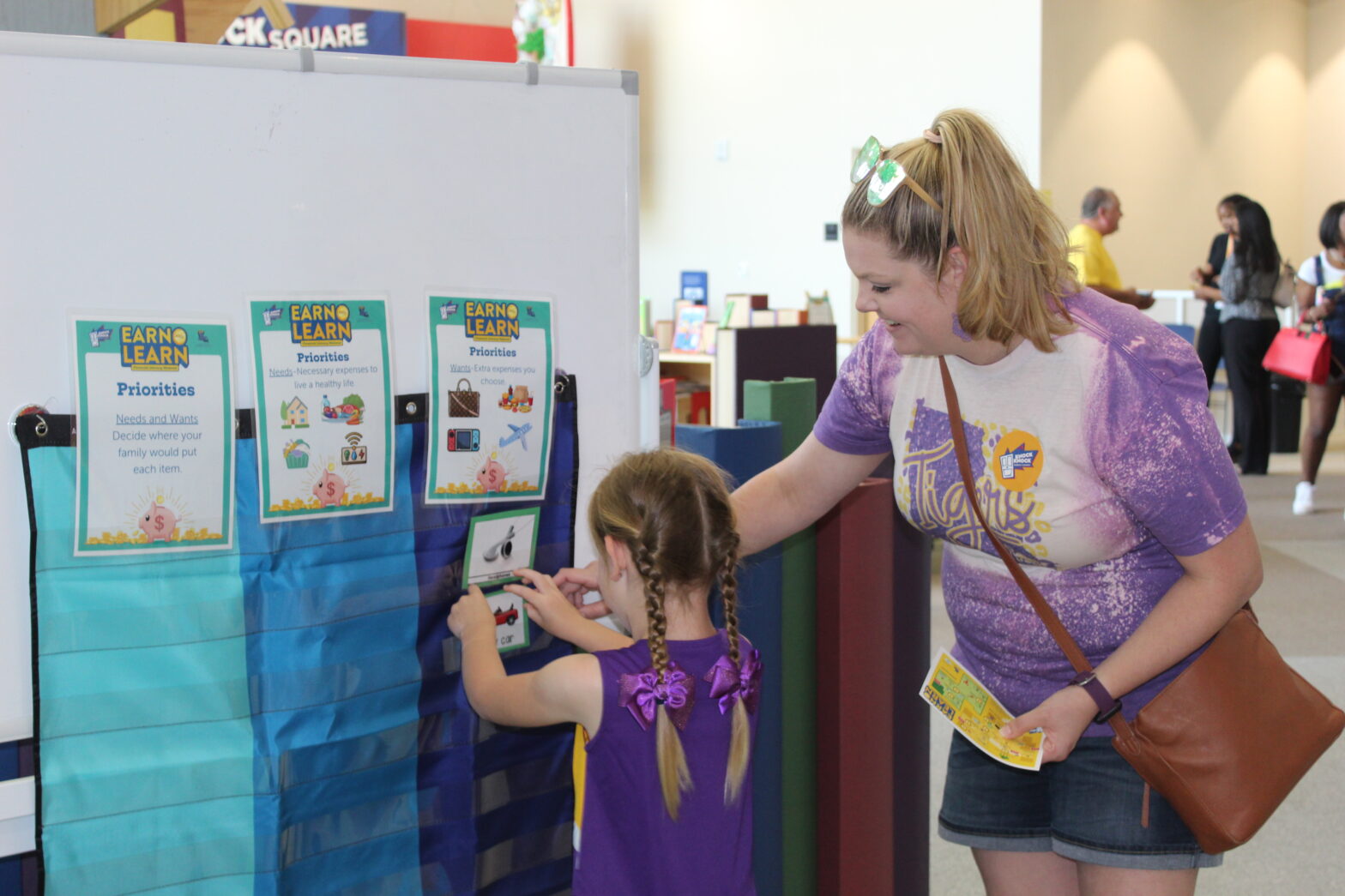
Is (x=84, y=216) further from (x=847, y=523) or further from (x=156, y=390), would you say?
(x=847, y=523)

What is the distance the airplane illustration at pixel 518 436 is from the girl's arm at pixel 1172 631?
72 centimetres

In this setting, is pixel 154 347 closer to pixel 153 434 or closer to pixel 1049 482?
pixel 153 434

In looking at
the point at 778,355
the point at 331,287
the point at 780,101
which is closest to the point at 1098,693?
the point at 331,287

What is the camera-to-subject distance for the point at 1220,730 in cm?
138

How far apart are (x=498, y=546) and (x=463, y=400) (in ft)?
0.69

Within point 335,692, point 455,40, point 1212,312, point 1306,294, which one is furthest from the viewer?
point 1212,312

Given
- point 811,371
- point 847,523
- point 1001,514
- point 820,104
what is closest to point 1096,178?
point 820,104

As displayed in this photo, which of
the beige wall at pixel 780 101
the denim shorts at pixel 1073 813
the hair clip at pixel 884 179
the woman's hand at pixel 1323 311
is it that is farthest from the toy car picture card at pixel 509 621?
the beige wall at pixel 780 101

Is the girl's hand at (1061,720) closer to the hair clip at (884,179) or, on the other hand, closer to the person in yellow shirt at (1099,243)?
the hair clip at (884,179)

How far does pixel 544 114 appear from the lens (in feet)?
5.27

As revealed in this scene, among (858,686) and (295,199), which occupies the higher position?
(295,199)

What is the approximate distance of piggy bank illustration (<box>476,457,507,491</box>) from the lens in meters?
1.58

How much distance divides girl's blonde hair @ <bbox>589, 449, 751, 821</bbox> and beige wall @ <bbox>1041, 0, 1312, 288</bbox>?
6834 millimetres

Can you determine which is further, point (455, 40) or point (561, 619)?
point (455, 40)
